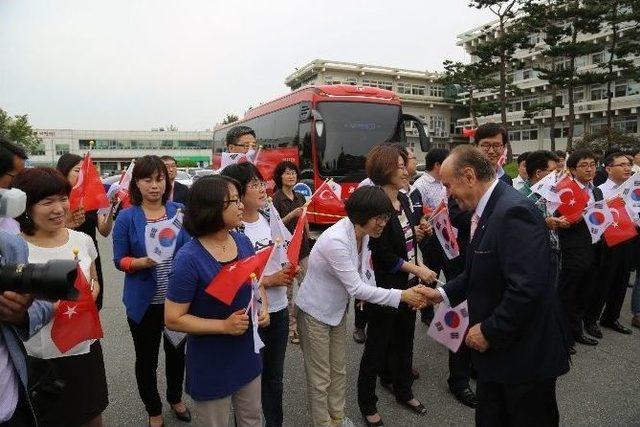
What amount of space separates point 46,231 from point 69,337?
0.59 metres

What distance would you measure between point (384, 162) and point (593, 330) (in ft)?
10.8

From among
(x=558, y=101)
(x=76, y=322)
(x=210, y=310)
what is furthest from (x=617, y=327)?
(x=558, y=101)

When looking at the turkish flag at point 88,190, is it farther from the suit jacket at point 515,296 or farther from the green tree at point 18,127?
the green tree at point 18,127

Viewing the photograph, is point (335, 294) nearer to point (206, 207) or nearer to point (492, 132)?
point (206, 207)

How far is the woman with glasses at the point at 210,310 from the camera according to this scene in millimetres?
1915

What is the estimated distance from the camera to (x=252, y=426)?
7.22ft

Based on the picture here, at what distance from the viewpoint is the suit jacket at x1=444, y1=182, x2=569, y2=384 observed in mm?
1945

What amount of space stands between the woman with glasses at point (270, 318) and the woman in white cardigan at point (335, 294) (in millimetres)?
158

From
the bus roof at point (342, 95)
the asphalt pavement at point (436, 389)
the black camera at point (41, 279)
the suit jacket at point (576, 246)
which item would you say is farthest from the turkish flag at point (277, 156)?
the black camera at point (41, 279)

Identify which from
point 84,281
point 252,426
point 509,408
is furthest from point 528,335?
point 84,281

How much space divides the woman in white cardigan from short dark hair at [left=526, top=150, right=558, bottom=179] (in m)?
2.31

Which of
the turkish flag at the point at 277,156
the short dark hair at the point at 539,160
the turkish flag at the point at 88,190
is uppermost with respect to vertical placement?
the turkish flag at the point at 277,156

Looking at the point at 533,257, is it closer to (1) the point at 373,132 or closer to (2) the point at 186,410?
(2) the point at 186,410

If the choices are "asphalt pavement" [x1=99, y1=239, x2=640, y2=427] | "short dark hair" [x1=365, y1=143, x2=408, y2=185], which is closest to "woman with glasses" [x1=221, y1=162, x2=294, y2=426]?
"asphalt pavement" [x1=99, y1=239, x2=640, y2=427]
